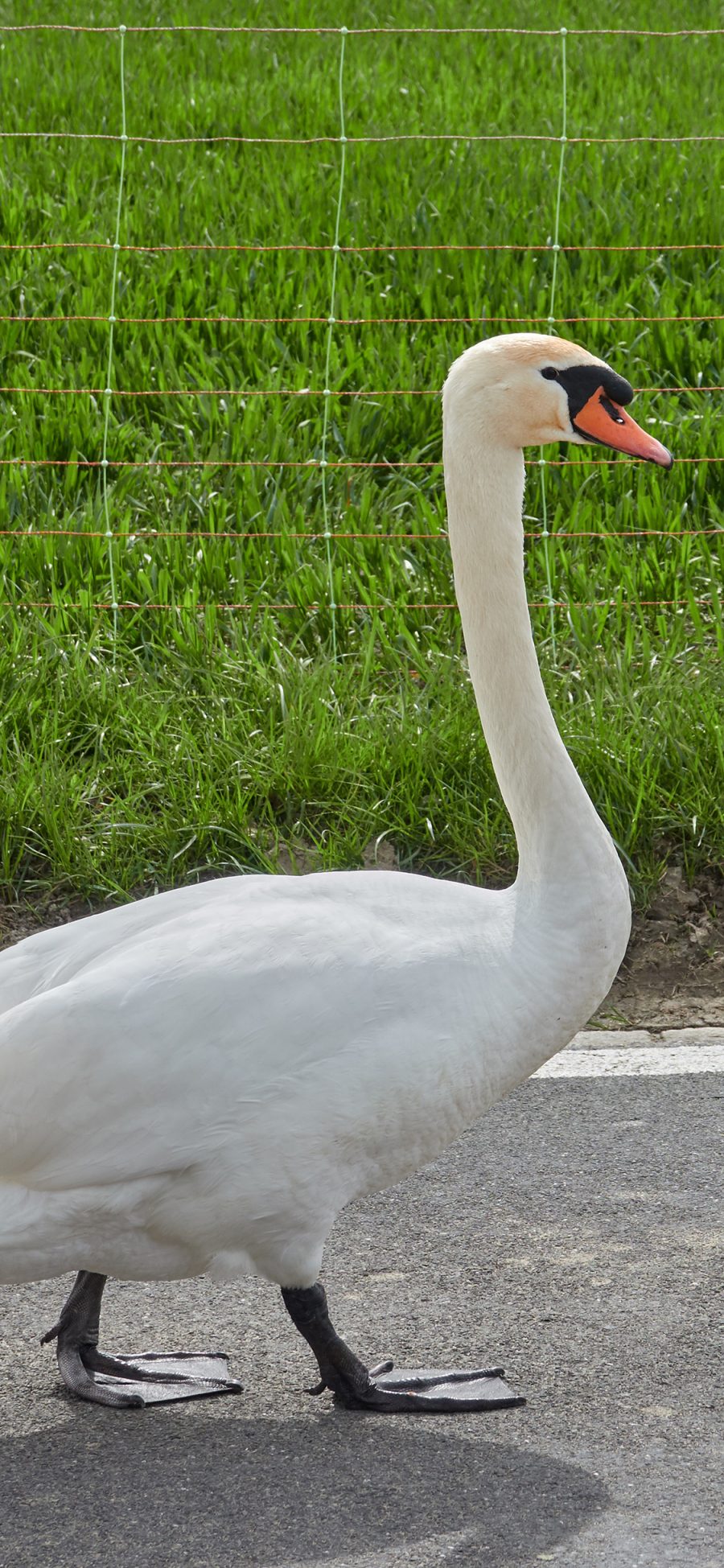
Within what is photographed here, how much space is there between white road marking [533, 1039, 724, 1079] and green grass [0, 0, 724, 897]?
2.04 ft

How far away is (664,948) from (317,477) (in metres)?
2.84

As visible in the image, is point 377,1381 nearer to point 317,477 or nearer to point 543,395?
point 543,395

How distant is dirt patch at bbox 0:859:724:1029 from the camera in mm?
4406

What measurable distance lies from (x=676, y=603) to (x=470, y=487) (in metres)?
2.84

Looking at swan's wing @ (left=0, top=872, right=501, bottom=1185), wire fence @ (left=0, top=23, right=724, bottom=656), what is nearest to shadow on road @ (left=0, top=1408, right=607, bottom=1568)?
swan's wing @ (left=0, top=872, right=501, bottom=1185)

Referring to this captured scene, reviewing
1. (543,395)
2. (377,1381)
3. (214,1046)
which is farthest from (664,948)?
(214,1046)

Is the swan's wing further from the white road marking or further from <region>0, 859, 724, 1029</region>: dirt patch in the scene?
<region>0, 859, 724, 1029</region>: dirt patch

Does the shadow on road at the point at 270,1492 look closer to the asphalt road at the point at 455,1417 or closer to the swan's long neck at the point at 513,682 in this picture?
the asphalt road at the point at 455,1417

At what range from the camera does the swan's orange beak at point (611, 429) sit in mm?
3125

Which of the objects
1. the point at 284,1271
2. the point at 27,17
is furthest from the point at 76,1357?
the point at 27,17

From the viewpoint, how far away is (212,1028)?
111 inches

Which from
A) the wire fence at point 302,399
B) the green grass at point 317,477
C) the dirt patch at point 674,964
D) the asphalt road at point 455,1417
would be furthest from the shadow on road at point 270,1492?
the wire fence at point 302,399

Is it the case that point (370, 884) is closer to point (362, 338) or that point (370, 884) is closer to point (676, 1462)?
point (676, 1462)

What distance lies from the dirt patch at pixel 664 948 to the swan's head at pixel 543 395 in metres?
1.66
